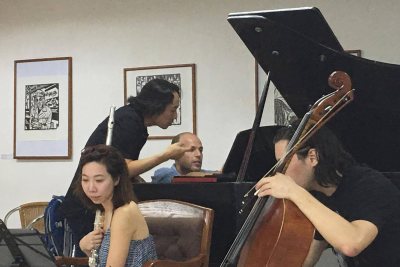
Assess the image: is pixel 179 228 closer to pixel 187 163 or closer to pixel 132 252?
pixel 132 252

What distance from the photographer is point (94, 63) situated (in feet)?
15.5

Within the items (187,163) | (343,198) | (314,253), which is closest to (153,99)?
(187,163)

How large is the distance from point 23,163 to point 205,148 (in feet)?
5.46

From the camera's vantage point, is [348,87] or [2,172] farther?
[2,172]

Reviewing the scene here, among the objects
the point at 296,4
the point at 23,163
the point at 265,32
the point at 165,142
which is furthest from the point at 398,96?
the point at 23,163

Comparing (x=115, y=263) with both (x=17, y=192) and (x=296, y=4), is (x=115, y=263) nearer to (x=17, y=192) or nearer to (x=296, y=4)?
(x=296, y=4)

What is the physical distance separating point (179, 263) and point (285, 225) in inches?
28.7

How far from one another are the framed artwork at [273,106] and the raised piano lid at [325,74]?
5.85 feet

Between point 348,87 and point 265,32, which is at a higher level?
point 265,32

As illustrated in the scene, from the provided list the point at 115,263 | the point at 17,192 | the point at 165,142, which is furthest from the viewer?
the point at 17,192

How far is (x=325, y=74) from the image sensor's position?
210 cm

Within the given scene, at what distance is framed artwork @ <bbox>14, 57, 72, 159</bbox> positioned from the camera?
4777 mm

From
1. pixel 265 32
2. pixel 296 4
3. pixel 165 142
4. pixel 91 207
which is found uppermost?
pixel 296 4

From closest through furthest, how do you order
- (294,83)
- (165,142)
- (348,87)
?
(348,87) → (294,83) → (165,142)
